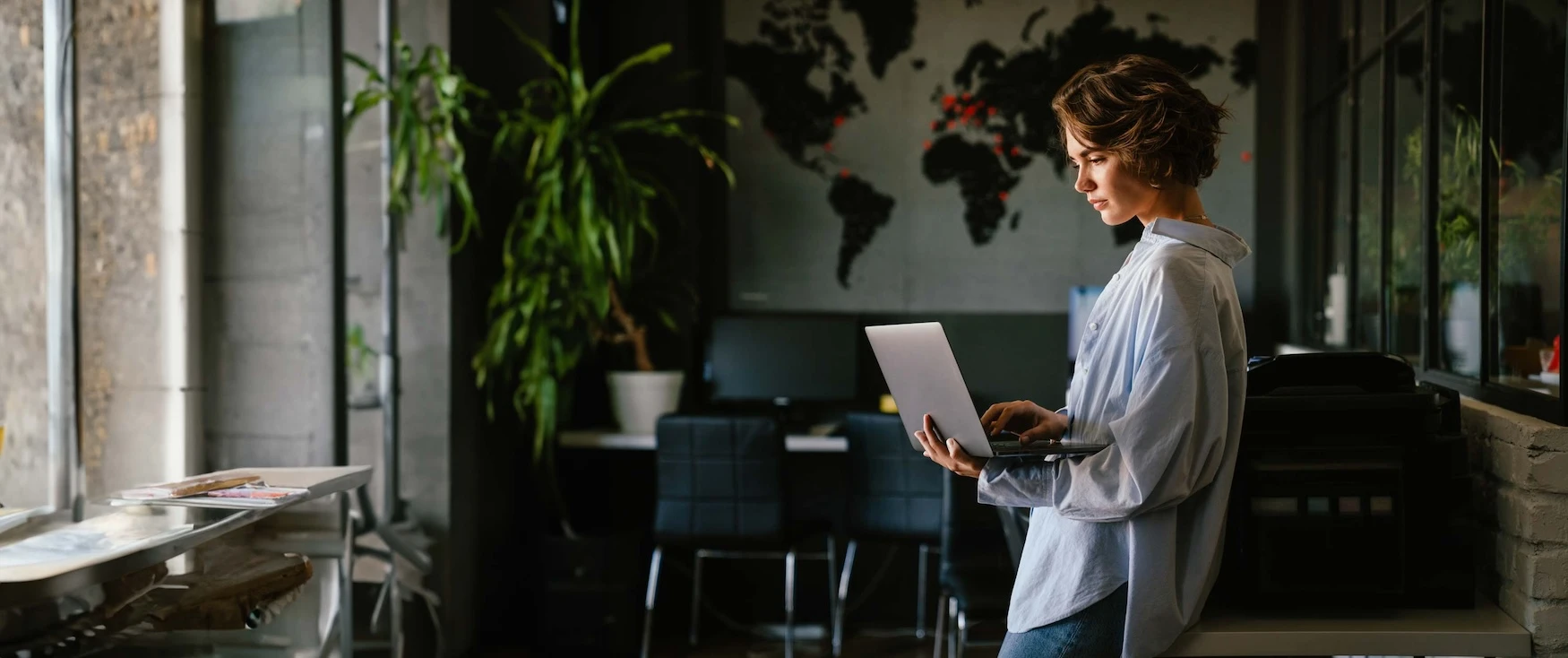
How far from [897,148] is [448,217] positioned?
1.89 meters

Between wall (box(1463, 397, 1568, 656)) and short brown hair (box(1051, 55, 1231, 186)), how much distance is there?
0.73 metres

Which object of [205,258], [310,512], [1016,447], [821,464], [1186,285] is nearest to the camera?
[1186,285]

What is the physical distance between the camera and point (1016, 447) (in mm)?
1587

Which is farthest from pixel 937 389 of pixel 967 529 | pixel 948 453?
pixel 967 529

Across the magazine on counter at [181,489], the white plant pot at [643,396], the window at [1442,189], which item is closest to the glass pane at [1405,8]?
the window at [1442,189]

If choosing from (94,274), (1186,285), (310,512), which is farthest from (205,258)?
(1186,285)

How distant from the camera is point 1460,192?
2.62m

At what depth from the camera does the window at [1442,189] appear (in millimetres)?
2066

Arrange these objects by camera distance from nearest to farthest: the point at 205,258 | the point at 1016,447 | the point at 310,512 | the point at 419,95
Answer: the point at 1016,447
the point at 310,512
the point at 205,258
the point at 419,95

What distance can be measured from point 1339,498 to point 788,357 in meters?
3.08

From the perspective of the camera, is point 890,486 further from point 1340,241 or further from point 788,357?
point 1340,241

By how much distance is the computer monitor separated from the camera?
15.7 ft

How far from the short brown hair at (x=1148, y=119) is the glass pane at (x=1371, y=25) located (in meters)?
2.54

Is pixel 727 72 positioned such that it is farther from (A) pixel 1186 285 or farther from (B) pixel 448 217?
(A) pixel 1186 285
